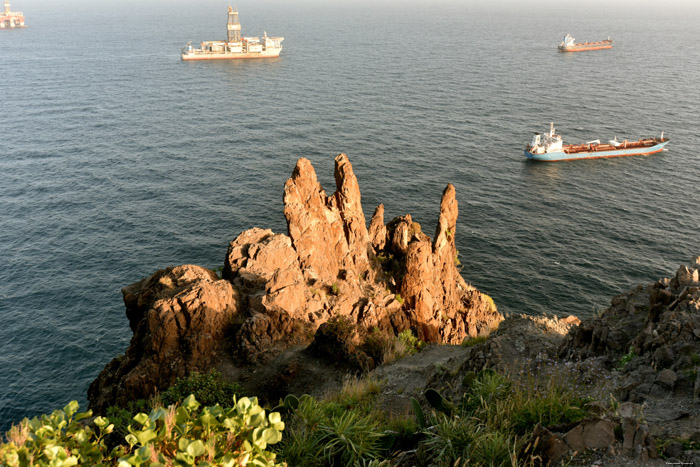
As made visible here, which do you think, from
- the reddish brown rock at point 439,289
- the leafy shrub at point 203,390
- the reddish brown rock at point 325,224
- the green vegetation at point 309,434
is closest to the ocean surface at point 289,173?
the reddish brown rock at point 439,289

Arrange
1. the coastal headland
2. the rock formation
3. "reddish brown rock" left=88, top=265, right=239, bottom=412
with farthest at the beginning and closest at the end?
the rock formation
"reddish brown rock" left=88, top=265, right=239, bottom=412
the coastal headland

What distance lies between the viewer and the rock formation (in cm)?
2942

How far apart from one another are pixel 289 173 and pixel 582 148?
5303 centimetres

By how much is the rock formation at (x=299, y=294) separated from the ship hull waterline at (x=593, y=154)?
48945 millimetres

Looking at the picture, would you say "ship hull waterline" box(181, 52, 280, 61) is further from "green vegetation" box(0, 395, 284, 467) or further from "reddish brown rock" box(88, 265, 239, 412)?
"green vegetation" box(0, 395, 284, 467)

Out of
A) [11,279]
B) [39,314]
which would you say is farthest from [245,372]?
[11,279]

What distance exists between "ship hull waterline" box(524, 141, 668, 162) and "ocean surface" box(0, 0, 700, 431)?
1244 millimetres

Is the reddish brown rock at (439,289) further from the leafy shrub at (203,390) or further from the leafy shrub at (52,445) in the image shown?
the leafy shrub at (52,445)

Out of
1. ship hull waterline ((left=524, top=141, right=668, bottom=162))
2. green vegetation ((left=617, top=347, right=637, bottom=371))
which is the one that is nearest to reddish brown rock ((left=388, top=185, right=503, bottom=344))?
green vegetation ((left=617, top=347, right=637, bottom=371))

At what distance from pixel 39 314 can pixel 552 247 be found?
58261 millimetres

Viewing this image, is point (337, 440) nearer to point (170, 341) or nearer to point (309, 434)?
point (309, 434)

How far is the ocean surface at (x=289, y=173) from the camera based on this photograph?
54.9 metres

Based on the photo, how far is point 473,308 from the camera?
47.3 m

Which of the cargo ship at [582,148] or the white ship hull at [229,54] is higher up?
the white ship hull at [229,54]
